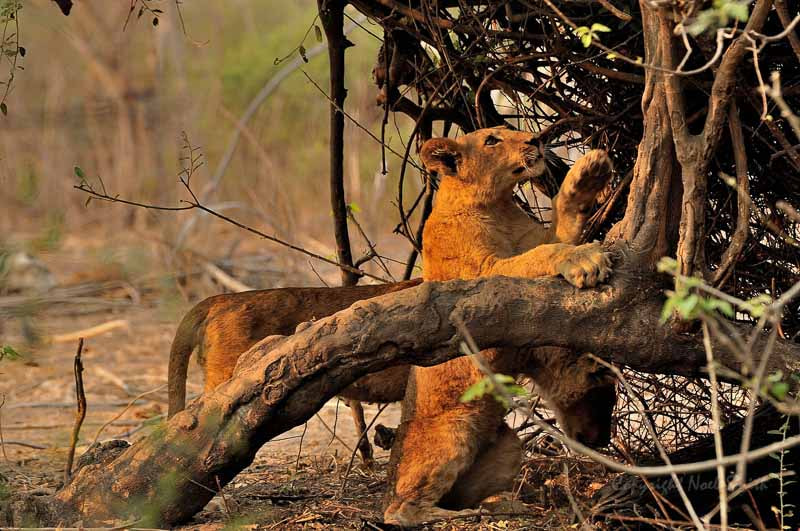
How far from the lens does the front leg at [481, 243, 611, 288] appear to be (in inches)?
134

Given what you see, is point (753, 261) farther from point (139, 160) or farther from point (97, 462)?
point (139, 160)

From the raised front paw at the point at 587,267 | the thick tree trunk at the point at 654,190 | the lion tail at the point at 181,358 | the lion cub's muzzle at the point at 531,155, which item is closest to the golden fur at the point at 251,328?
the lion tail at the point at 181,358

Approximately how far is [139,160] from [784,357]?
1100cm

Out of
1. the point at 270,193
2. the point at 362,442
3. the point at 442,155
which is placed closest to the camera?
the point at 442,155

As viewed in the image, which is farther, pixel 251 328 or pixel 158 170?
pixel 158 170

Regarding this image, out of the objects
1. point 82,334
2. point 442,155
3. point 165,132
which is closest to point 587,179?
point 442,155

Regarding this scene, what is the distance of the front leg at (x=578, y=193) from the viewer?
3.67 metres

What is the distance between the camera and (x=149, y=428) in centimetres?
598

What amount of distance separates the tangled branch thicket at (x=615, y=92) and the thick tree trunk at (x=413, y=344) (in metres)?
0.30

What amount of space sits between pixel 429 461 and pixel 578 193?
112 centimetres

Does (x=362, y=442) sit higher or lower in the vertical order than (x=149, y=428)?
lower

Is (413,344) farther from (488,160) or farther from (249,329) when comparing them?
(249,329)

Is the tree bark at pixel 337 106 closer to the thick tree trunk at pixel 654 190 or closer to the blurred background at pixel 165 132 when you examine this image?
the thick tree trunk at pixel 654 190

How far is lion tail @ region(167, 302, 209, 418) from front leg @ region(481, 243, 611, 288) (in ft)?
5.03
